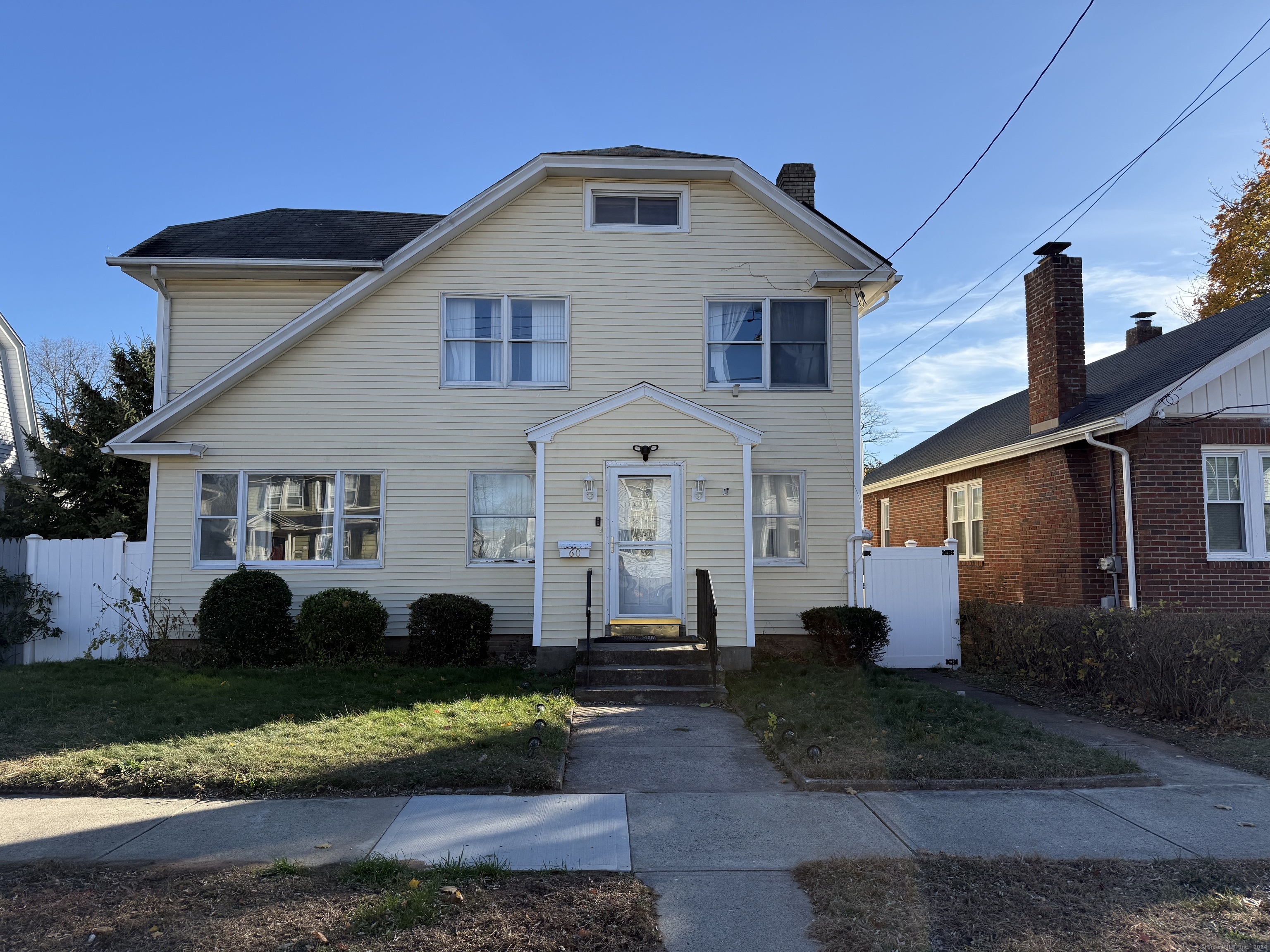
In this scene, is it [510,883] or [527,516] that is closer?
[510,883]

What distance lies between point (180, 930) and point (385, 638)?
8.61m

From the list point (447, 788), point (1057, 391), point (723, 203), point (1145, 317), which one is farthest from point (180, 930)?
point (1145, 317)

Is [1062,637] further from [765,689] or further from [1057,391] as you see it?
[1057,391]

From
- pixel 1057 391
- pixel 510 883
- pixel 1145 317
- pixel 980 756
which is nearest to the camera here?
pixel 510 883

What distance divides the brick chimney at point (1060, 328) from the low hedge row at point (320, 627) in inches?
368

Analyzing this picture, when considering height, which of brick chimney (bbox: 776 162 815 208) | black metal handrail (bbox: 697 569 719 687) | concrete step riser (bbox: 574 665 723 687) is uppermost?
brick chimney (bbox: 776 162 815 208)

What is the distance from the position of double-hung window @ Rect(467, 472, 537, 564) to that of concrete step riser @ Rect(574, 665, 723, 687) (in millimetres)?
3111

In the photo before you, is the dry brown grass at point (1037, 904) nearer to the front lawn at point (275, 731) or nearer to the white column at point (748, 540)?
the front lawn at point (275, 731)

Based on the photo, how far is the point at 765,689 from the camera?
10.3 meters

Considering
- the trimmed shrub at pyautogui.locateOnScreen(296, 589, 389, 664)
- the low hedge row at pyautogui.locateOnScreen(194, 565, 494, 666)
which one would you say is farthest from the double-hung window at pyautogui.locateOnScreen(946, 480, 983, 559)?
the trimmed shrub at pyautogui.locateOnScreen(296, 589, 389, 664)

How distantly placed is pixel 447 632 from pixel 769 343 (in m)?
6.32

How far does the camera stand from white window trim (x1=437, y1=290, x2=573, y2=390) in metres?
13.1

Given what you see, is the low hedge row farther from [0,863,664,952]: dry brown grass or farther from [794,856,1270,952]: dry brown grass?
[794,856,1270,952]: dry brown grass

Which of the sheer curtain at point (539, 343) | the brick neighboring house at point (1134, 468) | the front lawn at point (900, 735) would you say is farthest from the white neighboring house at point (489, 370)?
the front lawn at point (900, 735)
